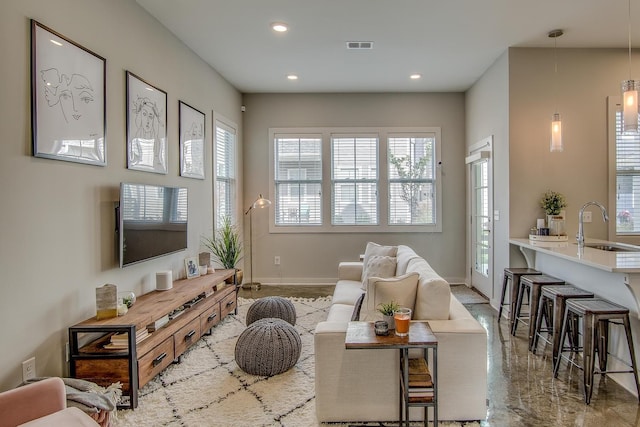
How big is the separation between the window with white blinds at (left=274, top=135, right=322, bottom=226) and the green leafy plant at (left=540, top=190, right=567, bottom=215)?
3170mm

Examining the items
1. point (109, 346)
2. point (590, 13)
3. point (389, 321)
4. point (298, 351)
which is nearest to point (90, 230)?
point (109, 346)

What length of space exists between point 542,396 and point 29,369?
127 inches

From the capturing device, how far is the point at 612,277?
8.91ft

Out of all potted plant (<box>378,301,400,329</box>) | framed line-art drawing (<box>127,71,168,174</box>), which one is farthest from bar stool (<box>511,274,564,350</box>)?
framed line-art drawing (<box>127,71,168,174</box>)

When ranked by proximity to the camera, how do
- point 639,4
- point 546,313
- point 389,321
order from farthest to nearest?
point 546,313
point 639,4
point 389,321

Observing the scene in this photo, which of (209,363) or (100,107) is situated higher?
(100,107)

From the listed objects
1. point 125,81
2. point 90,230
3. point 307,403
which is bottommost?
point 307,403

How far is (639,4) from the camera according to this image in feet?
10.8

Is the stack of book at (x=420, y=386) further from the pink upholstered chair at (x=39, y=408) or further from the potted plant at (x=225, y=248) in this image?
the potted plant at (x=225, y=248)

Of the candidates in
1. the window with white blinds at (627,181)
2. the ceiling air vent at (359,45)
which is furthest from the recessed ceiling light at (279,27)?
the window with white blinds at (627,181)

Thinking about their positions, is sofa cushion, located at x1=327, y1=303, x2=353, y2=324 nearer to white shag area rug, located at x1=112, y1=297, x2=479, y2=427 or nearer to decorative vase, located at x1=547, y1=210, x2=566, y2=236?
white shag area rug, located at x1=112, y1=297, x2=479, y2=427

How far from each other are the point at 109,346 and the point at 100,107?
1660 millimetres

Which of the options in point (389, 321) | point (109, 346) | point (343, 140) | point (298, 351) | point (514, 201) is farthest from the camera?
point (343, 140)

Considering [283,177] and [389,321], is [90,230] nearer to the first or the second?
[389,321]
